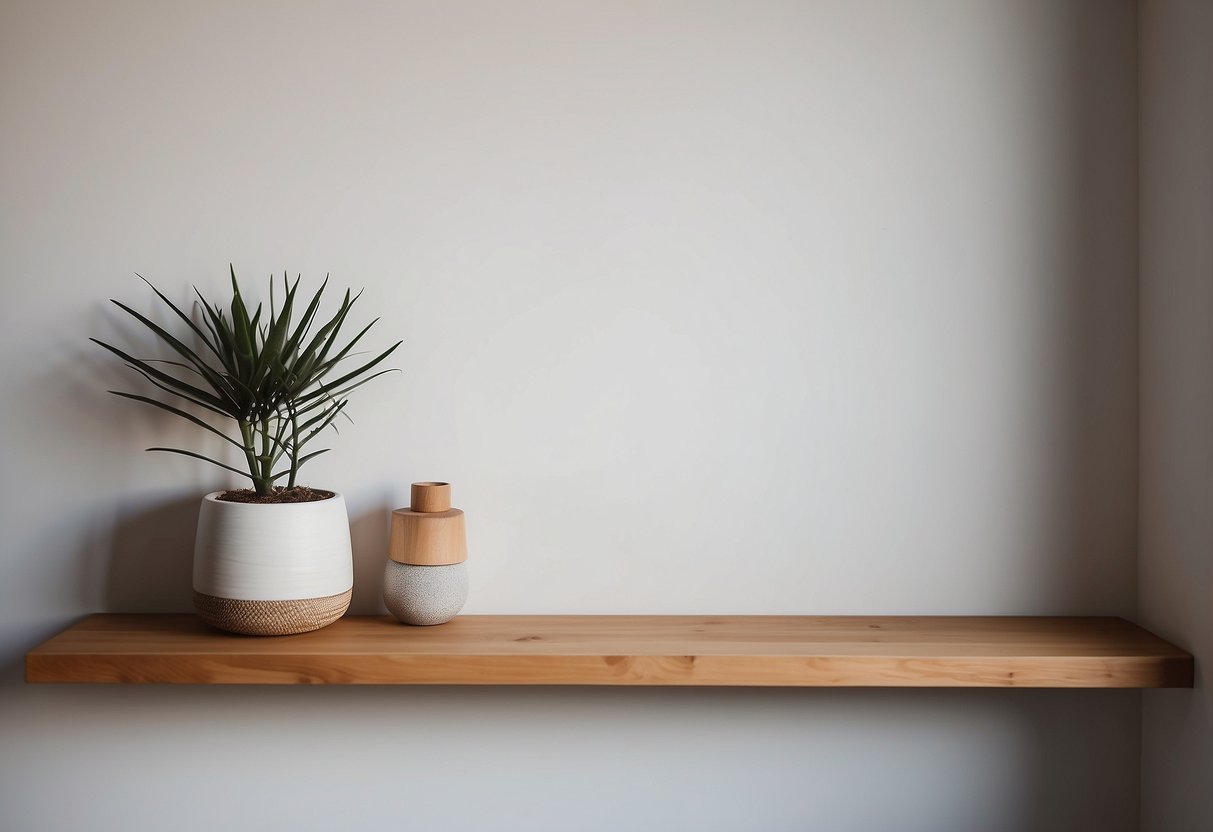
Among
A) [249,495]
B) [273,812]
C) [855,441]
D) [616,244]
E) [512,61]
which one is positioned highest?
[512,61]

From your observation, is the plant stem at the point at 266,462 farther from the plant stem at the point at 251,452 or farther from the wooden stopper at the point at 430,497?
the wooden stopper at the point at 430,497

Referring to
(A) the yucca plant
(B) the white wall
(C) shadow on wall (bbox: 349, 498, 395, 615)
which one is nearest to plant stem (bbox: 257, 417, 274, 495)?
(A) the yucca plant

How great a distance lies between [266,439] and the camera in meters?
0.98

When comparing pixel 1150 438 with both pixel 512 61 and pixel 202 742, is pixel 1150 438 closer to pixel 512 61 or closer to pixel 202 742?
pixel 512 61

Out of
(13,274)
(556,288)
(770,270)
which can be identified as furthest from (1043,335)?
(13,274)

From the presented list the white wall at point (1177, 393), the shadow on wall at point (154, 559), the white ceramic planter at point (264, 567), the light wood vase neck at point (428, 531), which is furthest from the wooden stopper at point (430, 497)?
the white wall at point (1177, 393)

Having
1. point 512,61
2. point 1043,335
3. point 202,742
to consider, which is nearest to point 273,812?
point 202,742

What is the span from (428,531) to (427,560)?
4 cm

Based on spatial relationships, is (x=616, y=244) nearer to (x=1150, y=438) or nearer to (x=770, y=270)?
(x=770, y=270)

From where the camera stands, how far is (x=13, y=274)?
3.43 feet

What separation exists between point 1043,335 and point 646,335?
1.69 ft

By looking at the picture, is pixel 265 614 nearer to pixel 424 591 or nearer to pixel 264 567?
pixel 264 567

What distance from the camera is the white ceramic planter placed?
935 mm

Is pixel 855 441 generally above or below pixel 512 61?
below
